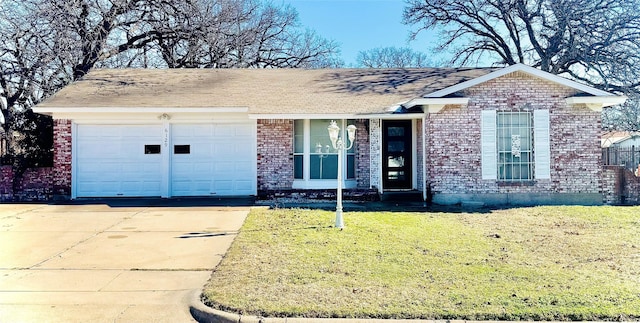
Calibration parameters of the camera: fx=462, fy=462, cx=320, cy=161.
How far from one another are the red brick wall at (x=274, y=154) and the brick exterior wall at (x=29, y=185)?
647 centimetres

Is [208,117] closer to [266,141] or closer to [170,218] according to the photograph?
[266,141]

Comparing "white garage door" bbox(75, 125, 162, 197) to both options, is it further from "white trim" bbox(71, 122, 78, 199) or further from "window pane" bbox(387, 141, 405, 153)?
"window pane" bbox(387, 141, 405, 153)

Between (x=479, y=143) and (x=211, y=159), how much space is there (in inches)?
310

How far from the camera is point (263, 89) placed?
15727mm

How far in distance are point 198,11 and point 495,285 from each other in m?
21.5

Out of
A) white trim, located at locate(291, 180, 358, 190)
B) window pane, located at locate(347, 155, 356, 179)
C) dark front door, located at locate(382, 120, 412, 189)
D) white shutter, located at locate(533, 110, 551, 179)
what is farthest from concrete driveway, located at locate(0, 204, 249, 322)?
white shutter, located at locate(533, 110, 551, 179)

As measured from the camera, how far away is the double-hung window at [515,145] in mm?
12391

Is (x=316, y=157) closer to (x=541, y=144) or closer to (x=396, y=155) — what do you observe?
(x=396, y=155)

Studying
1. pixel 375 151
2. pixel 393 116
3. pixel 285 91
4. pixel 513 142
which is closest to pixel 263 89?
pixel 285 91

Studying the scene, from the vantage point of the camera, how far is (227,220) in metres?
10.1

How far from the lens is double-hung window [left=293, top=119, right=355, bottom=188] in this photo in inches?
554

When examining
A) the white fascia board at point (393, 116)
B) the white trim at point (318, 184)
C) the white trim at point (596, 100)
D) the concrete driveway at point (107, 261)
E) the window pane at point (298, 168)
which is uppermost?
the white trim at point (596, 100)

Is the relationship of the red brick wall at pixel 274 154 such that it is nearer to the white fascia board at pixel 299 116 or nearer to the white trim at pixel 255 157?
the white trim at pixel 255 157

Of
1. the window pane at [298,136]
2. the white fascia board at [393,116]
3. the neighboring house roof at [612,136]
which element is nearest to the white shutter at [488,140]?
the white fascia board at [393,116]
